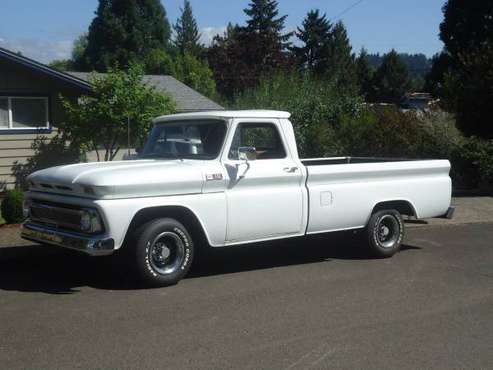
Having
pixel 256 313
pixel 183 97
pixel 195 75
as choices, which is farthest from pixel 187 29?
pixel 256 313

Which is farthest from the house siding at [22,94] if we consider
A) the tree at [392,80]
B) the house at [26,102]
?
the tree at [392,80]

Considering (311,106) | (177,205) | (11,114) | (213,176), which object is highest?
(311,106)

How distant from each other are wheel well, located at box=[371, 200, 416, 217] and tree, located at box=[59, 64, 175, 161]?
6697 millimetres

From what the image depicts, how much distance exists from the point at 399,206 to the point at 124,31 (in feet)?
161

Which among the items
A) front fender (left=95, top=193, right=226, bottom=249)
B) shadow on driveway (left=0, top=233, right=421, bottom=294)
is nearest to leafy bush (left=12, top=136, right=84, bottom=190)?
shadow on driveway (left=0, top=233, right=421, bottom=294)

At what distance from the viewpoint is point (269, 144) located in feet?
28.9

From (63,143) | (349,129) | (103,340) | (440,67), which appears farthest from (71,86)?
(440,67)

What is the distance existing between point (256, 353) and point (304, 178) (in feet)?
11.2

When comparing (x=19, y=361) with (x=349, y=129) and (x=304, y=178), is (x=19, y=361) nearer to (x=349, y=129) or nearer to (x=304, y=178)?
(x=304, y=178)

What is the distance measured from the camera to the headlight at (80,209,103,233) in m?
7.09

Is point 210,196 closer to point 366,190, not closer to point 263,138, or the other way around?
point 263,138

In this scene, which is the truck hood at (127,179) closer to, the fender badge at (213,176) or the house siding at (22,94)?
the fender badge at (213,176)

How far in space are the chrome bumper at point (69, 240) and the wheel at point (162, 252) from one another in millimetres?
376

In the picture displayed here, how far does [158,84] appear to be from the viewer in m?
23.5
